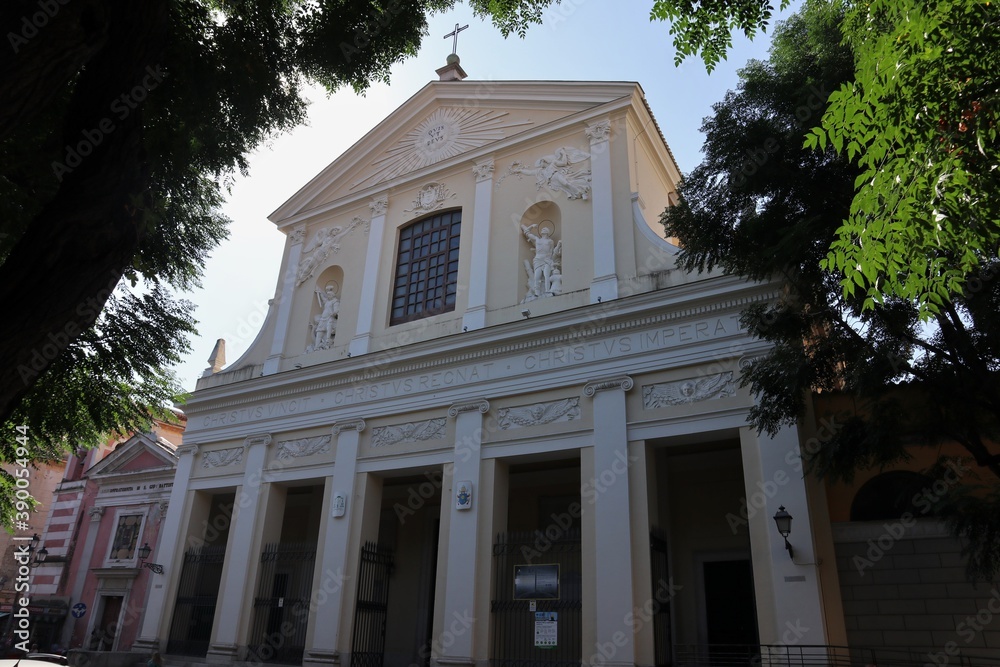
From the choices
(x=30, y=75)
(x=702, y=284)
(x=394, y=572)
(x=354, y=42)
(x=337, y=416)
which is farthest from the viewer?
(x=394, y=572)

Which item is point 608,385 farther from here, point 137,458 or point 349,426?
point 137,458

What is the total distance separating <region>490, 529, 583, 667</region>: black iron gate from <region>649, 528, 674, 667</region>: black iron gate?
48.9 inches

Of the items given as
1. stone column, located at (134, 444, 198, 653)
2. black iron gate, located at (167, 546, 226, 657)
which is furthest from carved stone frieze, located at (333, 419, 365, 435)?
stone column, located at (134, 444, 198, 653)

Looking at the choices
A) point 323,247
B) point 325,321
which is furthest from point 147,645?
point 323,247

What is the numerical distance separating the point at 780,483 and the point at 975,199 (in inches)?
290

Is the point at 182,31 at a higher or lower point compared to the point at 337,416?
higher

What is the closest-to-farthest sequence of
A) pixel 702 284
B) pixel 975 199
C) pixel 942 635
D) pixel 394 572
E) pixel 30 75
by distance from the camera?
pixel 975 199 < pixel 30 75 < pixel 942 635 < pixel 702 284 < pixel 394 572

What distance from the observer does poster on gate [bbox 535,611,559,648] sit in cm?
1111

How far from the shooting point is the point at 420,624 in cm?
1533

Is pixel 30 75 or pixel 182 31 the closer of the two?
pixel 30 75

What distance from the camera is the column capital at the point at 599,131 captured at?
14492 mm

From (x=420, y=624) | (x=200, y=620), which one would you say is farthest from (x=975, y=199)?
(x=200, y=620)

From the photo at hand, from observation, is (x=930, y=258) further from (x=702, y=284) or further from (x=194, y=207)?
(x=194, y=207)

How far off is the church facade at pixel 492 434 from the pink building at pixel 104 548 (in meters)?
2.80
